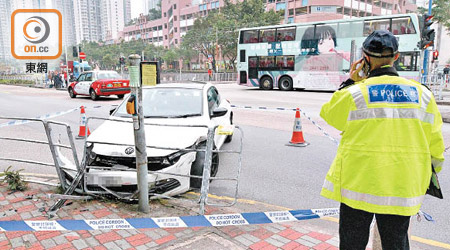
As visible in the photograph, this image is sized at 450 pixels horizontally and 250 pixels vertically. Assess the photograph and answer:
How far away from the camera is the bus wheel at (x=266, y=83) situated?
919 inches

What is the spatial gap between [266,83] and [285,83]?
4.70 feet

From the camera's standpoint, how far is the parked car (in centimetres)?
1673

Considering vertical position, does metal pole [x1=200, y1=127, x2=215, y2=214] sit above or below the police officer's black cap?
below

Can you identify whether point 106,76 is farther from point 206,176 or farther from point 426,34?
point 206,176

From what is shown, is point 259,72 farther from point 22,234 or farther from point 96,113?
point 22,234

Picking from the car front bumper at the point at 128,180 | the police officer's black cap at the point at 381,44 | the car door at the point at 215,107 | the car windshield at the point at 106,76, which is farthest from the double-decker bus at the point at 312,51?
the police officer's black cap at the point at 381,44

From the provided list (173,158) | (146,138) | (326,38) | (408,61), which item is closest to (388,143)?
(173,158)

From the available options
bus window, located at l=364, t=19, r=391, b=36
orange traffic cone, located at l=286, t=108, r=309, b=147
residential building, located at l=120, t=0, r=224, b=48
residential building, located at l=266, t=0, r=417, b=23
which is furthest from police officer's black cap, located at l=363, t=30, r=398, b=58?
residential building, located at l=120, t=0, r=224, b=48

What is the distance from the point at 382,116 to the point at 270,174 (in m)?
3.74

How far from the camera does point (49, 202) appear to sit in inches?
157

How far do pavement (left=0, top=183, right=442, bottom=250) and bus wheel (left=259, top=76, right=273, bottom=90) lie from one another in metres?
19.8

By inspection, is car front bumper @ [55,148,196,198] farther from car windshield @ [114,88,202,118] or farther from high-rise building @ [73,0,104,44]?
high-rise building @ [73,0,104,44]

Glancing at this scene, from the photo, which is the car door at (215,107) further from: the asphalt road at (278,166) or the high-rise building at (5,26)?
the high-rise building at (5,26)

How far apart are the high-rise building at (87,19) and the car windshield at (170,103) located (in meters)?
87.9
